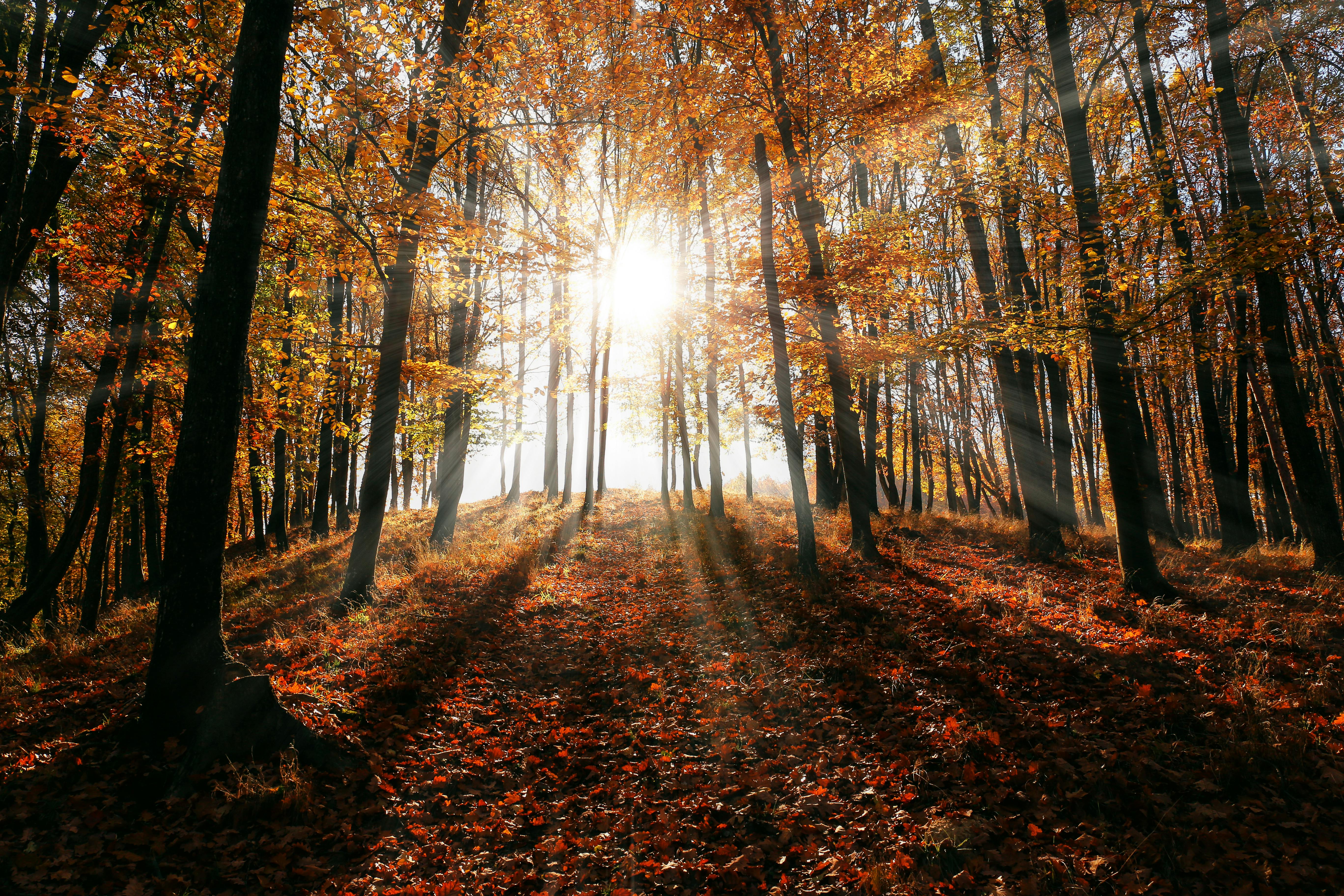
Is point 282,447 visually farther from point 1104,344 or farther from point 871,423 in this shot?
point 1104,344

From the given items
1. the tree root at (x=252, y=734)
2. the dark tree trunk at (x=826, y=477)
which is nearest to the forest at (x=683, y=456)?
the tree root at (x=252, y=734)

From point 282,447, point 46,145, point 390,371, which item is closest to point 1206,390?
point 390,371

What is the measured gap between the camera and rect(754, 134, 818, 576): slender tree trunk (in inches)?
392

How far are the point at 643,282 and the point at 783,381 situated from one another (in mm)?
10867

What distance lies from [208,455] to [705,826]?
17.8 feet

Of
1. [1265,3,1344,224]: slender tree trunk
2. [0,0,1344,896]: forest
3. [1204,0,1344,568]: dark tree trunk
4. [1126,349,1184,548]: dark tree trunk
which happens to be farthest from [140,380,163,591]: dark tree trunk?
[1265,3,1344,224]: slender tree trunk

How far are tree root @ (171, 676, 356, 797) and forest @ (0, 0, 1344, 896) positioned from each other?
0.12 ft

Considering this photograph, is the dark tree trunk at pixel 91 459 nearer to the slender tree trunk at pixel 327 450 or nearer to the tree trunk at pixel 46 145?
the tree trunk at pixel 46 145

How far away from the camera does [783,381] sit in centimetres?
1057

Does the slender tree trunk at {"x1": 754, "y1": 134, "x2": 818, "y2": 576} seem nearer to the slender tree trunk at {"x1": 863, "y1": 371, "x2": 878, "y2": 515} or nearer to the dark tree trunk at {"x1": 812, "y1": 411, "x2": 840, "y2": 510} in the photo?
the slender tree trunk at {"x1": 863, "y1": 371, "x2": 878, "y2": 515}

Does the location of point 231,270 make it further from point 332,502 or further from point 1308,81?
point 332,502

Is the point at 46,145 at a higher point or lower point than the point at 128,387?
higher

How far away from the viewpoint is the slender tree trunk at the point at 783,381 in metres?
9.95

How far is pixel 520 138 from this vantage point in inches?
432
